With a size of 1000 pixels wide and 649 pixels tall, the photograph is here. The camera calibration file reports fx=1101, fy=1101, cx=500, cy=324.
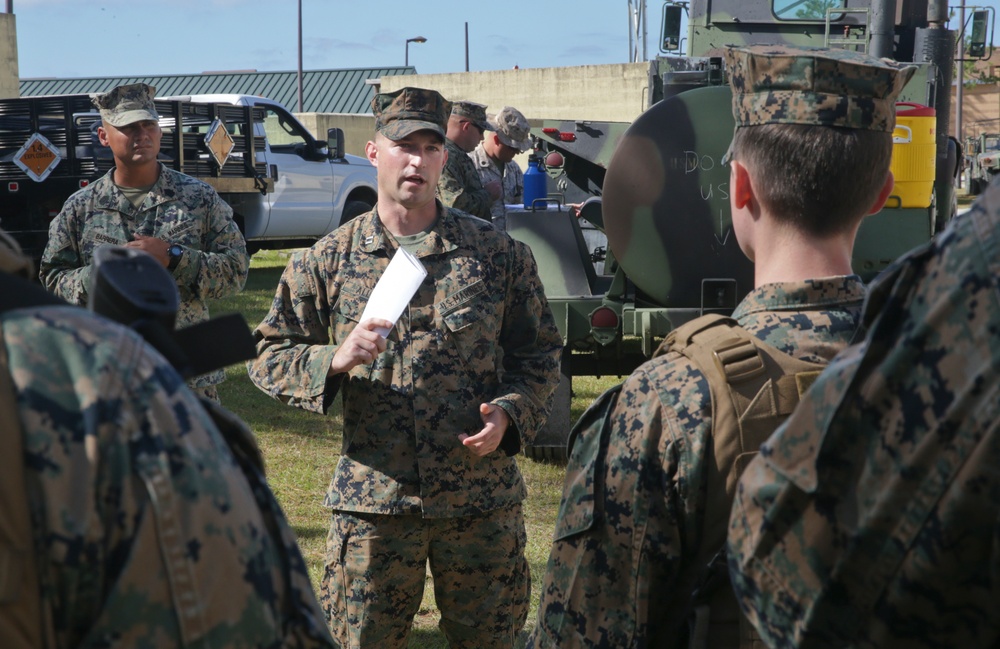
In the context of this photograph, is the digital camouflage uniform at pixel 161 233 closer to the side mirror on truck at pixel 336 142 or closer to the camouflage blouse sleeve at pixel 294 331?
the camouflage blouse sleeve at pixel 294 331

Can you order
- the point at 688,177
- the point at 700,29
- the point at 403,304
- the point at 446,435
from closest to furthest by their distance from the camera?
the point at 403,304 → the point at 446,435 → the point at 688,177 → the point at 700,29

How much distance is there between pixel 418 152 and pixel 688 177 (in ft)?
5.27

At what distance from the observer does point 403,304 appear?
2760 millimetres

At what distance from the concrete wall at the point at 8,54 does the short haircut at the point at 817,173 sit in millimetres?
19765

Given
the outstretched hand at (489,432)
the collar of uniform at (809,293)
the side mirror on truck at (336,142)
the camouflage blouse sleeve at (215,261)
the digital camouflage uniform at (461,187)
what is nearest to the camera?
the collar of uniform at (809,293)

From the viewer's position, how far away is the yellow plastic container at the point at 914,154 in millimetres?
4656

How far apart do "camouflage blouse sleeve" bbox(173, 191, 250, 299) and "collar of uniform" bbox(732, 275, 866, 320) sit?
10.1ft

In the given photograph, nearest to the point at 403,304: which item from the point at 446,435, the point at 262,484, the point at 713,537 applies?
the point at 446,435

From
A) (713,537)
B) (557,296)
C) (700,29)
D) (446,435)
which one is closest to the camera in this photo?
(713,537)

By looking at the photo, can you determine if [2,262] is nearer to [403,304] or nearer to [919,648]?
[919,648]

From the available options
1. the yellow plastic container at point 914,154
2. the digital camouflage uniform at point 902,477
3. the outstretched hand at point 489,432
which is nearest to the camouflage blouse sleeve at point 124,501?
the digital camouflage uniform at point 902,477

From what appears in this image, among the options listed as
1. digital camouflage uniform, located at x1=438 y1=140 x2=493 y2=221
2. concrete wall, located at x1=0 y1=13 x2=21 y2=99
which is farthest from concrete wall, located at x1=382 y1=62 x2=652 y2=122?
digital camouflage uniform, located at x1=438 y1=140 x2=493 y2=221

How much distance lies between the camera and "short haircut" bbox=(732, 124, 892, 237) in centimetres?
169

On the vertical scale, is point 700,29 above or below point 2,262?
above
